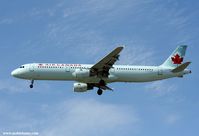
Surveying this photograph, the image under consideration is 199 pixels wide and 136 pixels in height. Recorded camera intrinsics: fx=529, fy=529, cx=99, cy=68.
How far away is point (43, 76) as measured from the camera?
77.6 meters

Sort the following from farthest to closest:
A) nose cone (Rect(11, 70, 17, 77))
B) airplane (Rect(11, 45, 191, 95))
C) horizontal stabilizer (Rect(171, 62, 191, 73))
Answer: nose cone (Rect(11, 70, 17, 77)), airplane (Rect(11, 45, 191, 95)), horizontal stabilizer (Rect(171, 62, 191, 73))

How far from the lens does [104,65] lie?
77.7m

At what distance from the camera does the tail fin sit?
83.3 m

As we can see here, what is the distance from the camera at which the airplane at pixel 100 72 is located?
77375 mm

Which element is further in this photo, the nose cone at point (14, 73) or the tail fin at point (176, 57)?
the tail fin at point (176, 57)

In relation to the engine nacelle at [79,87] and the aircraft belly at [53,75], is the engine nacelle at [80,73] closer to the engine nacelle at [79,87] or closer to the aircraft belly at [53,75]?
the aircraft belly at [53,75]

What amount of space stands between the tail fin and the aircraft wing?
991 centimetres

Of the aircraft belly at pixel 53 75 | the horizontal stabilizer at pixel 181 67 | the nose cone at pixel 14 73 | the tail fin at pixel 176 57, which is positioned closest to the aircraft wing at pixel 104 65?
the aircraft belly at pixel 53 75

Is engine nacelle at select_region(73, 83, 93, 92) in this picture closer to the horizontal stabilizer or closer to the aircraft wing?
the aircraft wing

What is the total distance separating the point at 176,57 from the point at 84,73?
16.5 m

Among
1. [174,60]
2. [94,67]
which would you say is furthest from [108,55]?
[174,60]

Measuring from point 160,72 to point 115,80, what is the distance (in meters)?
7.11

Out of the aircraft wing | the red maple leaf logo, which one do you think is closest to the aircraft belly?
the aircraft wing

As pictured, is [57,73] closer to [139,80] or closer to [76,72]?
[76,72]
